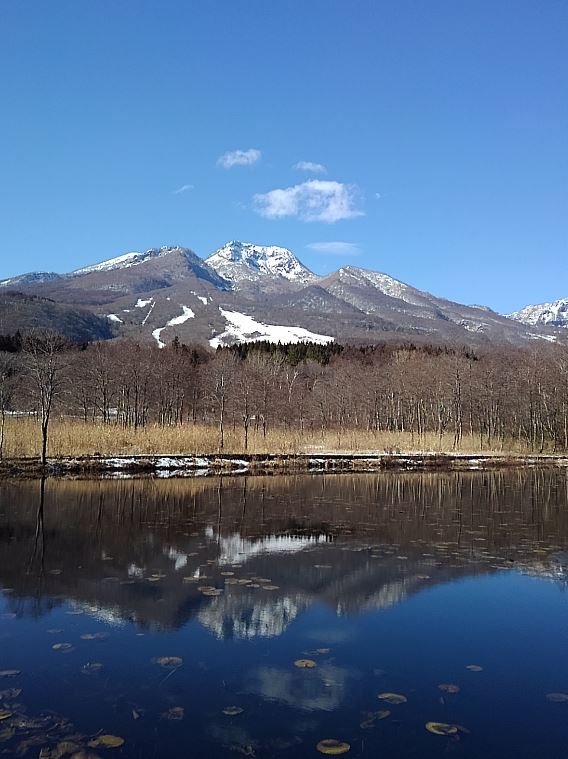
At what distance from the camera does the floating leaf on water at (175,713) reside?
20.6ft

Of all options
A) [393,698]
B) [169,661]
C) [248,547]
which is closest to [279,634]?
[169,661]

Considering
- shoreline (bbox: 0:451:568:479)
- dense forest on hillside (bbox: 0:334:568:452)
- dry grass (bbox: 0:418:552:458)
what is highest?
dense forest on hillside (bbox: 0:334:568:452)

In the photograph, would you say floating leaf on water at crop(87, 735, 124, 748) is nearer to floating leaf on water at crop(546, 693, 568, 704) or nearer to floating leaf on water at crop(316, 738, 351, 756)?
floating leaf on water at crop(316, 738, 351, 756)

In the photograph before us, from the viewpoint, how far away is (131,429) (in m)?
39.9

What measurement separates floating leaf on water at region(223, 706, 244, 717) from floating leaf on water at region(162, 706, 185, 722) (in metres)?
0.44

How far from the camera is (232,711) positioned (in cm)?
646

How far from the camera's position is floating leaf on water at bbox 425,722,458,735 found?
20.0ft

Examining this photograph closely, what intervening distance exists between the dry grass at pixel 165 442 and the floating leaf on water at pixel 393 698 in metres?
29.6

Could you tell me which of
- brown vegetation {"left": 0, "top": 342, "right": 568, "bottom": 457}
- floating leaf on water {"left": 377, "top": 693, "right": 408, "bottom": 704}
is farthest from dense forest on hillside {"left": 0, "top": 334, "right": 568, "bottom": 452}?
floating leaf on water {"left": 377, "top": 693, "right": 408, "bottom": 704}

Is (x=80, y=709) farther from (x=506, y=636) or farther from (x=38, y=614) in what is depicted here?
(x=506, y=636)

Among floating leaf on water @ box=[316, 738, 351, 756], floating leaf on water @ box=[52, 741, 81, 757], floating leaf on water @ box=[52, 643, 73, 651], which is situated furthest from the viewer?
floating leaf on water @ box=[52, 643, 73, 651]

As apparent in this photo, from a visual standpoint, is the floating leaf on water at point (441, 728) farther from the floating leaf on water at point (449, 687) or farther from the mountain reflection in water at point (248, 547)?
the mountain reflection in water at point (248, 547)

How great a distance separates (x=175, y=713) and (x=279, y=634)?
2767 millimetres

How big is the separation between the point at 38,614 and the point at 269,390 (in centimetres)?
5269
